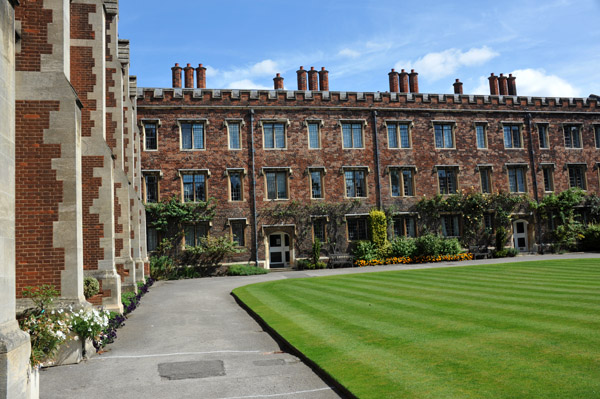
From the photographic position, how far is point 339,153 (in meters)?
29.7

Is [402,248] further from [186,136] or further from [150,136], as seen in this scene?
A: [150,136]

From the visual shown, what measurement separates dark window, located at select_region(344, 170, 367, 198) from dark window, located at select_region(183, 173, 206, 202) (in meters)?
8.70

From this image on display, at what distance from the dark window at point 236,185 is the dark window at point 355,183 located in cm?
656

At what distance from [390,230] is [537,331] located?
72.2 feet

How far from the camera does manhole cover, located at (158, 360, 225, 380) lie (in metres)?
6.95

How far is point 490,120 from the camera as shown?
3209cm

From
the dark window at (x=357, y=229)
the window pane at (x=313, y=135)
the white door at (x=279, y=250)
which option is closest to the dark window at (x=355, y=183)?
the dark window at (x=357, y=229)

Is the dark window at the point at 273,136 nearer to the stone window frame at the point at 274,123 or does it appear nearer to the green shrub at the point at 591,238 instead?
the stone window frame at the point at 274,123

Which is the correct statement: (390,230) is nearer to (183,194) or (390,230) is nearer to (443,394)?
(183,194)

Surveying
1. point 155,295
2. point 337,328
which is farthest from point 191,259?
point 337,328

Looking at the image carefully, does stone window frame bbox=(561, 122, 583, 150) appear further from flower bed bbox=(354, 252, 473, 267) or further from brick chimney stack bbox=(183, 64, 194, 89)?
brick chimney stack bbox=(183, 64, 194, 89)

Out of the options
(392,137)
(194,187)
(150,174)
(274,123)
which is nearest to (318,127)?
(274,123)

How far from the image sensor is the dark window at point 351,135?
29938mm

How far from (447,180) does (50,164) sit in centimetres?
2711
